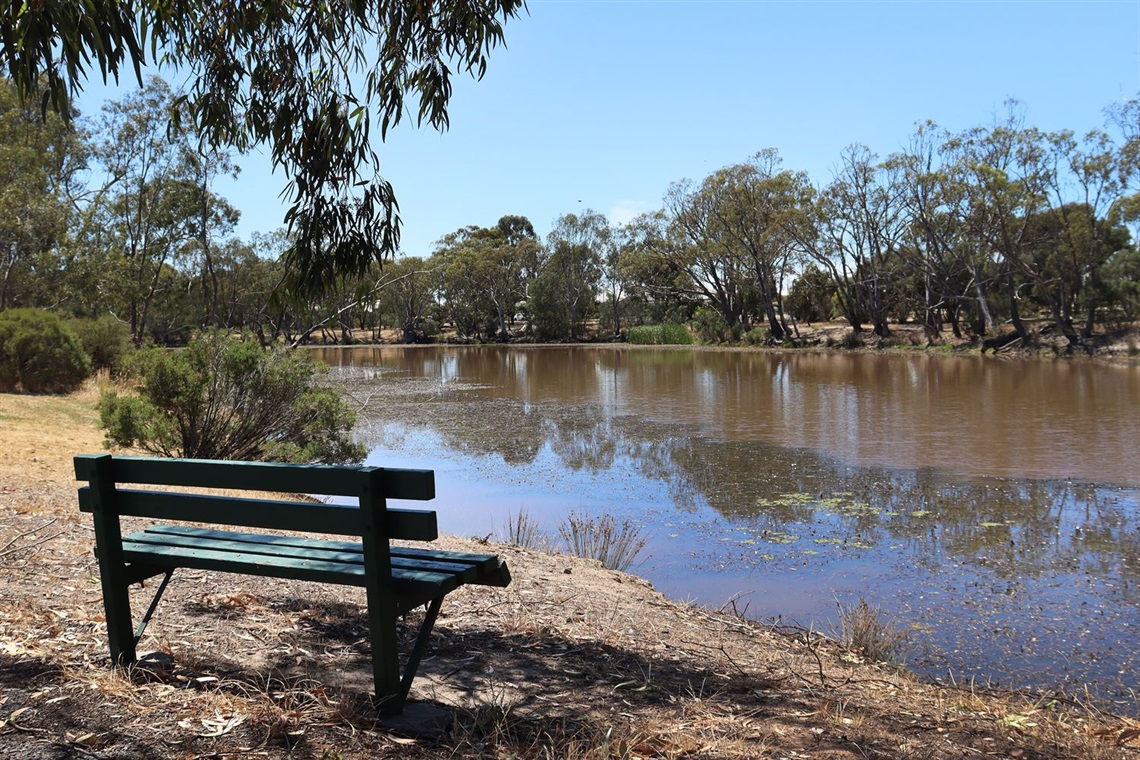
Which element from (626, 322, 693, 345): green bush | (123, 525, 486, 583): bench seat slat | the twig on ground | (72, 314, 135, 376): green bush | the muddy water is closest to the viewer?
(123, 525, 486, 583): bench seat slat

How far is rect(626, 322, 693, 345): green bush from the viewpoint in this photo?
56.3 m

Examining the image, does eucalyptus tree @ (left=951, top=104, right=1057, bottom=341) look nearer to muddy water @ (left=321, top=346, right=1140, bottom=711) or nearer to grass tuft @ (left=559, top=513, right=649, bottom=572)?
muddy water @ (left=321, top=346, right=1140, bottom=711)

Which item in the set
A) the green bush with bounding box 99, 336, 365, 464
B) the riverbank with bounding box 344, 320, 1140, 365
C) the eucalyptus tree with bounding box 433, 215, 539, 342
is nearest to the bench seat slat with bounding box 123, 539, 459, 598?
the green bush with bounding box 99, 336, 365, 464

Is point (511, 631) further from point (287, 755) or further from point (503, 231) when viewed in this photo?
point (503, 231)

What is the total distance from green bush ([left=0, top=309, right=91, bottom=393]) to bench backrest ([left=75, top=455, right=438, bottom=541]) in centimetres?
1655

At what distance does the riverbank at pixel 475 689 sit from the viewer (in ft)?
9.12

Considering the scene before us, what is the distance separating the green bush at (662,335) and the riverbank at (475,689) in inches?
2022

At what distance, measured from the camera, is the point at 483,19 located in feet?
16.0

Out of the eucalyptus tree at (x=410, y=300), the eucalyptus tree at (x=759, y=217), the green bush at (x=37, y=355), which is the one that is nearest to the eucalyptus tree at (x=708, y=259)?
the eucalyptus tree at (x=759, y=217)

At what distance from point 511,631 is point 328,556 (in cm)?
146

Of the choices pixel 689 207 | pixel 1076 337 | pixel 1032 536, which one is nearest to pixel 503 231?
pixel 689 207

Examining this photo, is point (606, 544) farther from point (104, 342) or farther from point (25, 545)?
point (104, 342)

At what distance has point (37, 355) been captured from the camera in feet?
56.3

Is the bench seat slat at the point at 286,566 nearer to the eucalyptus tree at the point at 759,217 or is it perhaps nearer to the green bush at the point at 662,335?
the eucalyptus tree at the point at 759,217
